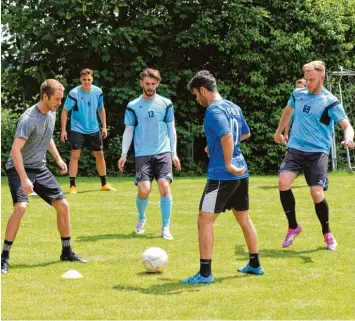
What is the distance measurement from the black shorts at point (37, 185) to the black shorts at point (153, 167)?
1.78m

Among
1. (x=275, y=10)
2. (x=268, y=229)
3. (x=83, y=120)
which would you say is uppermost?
(x=275, y=10)

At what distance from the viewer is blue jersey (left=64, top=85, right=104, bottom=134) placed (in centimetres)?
1362

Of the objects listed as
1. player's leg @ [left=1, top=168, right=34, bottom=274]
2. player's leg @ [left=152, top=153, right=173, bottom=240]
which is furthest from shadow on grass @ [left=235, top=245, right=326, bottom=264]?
player's leg @ [left=1, top=168, right=34, bottom=274]

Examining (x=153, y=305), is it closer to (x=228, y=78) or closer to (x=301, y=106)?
(x=301, y=106)

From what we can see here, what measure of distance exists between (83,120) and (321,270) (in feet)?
23.5

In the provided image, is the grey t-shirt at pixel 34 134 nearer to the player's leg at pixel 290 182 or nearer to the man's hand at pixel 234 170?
the man's hand at pixel 234 170

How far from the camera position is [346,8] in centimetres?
1923

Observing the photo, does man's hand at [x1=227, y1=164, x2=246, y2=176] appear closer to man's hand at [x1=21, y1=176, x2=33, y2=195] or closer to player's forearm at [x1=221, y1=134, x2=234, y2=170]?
player's forearm at [x1=221, y1=134, x2=234, y2=170]

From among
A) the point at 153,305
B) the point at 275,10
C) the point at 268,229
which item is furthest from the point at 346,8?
the point at 153,305

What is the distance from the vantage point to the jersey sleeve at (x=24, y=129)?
7141 mm

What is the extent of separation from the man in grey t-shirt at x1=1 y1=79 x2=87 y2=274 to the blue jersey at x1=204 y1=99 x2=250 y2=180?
4.80 ft

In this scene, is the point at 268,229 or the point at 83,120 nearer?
the point at 268,229

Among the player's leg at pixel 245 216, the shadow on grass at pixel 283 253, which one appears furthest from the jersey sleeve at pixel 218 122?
the shadow on grass at pixel 283 253

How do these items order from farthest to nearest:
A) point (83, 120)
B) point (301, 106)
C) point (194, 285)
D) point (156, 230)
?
point (83, 120)
point (156, 230)
point (301, 106)
point (194, 285)
